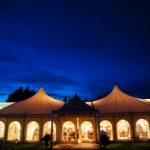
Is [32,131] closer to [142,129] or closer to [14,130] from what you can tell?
[14,130]

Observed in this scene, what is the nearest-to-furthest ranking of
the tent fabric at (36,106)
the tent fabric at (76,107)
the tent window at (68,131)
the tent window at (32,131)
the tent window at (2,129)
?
the tent fabric at (76,107), the tent window at (68,131), the tent window at (32,131), the tent window at (2,129), the tent fabric at (36,106)

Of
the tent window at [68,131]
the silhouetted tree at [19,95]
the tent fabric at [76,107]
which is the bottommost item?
the tent window at [68,131]

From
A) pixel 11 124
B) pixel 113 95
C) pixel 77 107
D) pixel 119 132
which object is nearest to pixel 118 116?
pixel 119 132

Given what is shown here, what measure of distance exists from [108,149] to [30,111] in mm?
8783

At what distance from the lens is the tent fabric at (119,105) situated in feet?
58.5

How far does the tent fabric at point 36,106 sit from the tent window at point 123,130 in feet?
20.0

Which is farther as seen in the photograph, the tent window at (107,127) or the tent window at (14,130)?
the tent window at (14,130)

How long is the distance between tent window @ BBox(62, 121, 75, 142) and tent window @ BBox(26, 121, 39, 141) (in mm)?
2476

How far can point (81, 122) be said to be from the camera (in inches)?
730

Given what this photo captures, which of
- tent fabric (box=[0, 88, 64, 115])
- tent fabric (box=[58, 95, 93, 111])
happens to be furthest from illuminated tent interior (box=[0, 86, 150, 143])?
tent fabric (box=[58, 95, 93, 111])

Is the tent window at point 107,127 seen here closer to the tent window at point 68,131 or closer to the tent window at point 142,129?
the tent window at point 142,129

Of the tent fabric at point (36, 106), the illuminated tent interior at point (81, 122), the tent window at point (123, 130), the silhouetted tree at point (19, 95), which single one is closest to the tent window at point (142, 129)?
the illuminated tent interior at point (81, 122)

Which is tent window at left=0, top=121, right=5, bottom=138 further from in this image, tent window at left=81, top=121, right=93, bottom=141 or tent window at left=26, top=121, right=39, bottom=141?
tent window at left=81, top=121, right=93, bottom=141

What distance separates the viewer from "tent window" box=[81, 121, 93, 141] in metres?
18.1
